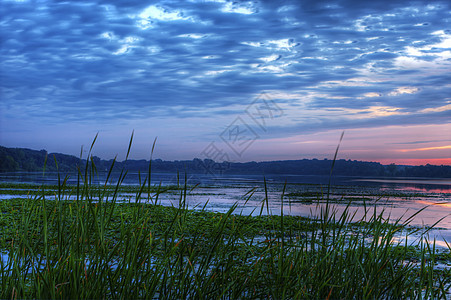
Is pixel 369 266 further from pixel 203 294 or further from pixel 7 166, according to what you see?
pixel 7 166

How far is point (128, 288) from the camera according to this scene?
3332 mm

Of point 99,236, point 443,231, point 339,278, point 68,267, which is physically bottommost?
point 443,231

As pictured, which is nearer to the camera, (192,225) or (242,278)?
(242,278)

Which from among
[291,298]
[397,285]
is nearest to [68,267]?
[291,298]

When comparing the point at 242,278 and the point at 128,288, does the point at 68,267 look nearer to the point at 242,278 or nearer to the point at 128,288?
the point at 128,288

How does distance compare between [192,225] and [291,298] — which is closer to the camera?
[291,298]

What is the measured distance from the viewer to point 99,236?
321 centimetres

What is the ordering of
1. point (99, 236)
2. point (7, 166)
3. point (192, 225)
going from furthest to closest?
1. point (7, 166)
2. point (192, 225)
3. point (99, 236)

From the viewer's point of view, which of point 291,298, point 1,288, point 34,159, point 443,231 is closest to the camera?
point 1,288

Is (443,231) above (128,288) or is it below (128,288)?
below

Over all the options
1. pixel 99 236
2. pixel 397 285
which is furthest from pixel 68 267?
pixel 397 285

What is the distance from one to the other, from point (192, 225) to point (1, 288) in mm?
10143

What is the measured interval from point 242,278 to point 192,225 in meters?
9.52

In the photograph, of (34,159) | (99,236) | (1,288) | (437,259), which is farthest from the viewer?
(34,159)
